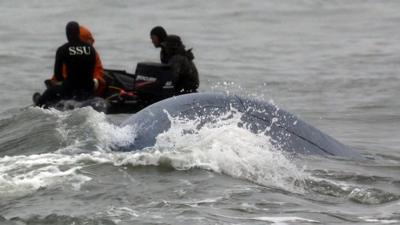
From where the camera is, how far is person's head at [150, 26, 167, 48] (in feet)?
45.9

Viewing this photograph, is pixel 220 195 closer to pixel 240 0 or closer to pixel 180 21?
pixel 180 21

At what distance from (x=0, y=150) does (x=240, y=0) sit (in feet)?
77.3

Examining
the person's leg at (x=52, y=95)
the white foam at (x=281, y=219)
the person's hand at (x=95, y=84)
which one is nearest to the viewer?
the white foam at (x=281, y=219)

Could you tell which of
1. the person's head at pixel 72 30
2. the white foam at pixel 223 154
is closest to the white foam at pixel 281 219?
the white foam at pixel 223 154

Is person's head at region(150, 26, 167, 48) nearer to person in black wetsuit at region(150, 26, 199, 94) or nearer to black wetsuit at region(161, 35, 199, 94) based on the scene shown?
person in black wetsuit at region(150, 26, 199, 94)

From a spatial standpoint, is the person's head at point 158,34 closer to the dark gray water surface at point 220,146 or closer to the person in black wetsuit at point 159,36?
the person in black wetsuit at point 159,36

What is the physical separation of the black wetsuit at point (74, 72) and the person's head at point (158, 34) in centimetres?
86

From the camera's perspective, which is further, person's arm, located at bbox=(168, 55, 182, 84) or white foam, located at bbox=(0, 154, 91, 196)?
person's arm, located at bbox=(168, 55, 182, 84)

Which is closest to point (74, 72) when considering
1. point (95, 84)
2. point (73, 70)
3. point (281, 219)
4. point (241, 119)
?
point (73, 70)

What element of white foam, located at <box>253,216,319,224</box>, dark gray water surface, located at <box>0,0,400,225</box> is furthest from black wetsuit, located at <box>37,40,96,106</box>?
white foam, located at <box>253,216,319,224</box>

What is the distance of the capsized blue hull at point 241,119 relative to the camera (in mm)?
10320

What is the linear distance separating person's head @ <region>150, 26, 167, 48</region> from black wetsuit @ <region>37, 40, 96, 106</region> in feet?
2.81

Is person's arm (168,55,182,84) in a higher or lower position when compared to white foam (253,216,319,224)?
Answer: higher

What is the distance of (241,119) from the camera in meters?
10.4
